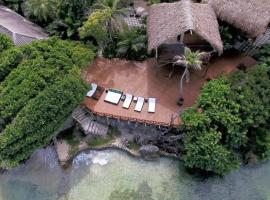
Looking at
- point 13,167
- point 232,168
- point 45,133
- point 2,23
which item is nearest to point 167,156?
point 232,168

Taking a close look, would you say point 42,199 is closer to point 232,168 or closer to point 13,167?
point 13,167

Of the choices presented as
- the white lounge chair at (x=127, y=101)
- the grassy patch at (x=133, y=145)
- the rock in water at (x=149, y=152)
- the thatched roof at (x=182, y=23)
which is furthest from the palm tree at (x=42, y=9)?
the rock in water at (x=149, y=152)

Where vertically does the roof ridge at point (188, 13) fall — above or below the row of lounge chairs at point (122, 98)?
above

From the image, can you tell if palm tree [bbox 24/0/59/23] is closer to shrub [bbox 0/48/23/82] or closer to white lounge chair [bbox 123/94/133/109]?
shrub [bbox 0/48/23/82]

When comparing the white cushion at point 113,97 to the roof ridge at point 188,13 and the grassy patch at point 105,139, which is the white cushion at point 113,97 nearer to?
the grassy patch at point 105,139

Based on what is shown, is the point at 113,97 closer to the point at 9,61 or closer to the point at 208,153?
the point at 9,61

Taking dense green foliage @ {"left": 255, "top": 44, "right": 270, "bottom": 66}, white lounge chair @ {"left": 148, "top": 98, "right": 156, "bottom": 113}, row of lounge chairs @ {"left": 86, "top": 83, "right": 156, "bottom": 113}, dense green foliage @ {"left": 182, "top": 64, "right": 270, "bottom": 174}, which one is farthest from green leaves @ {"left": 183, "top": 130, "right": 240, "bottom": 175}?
dense green foliage @ {"left": 255, "top": 44, "right": 270, "bottom": 66}

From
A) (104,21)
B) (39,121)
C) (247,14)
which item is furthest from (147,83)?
(247,14)
